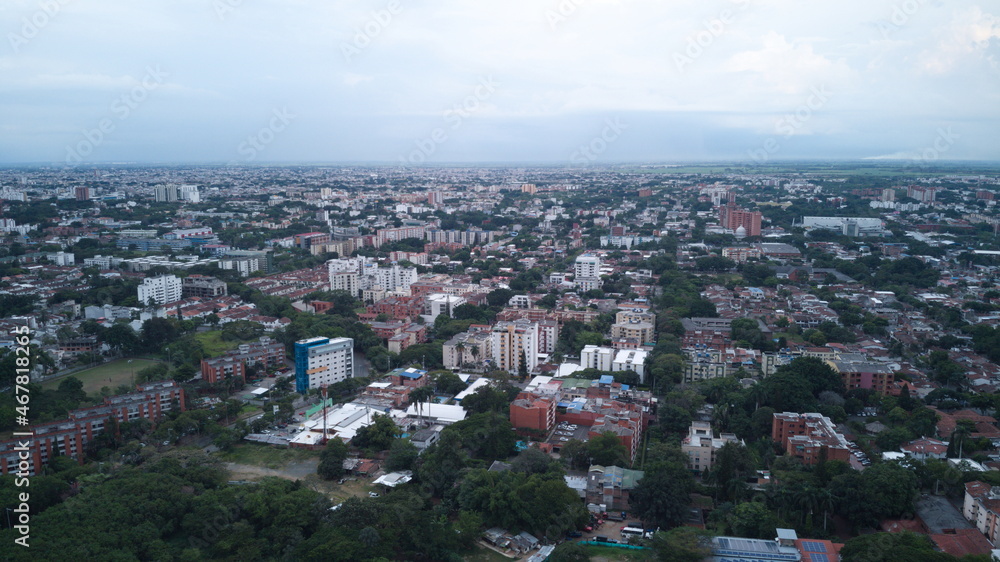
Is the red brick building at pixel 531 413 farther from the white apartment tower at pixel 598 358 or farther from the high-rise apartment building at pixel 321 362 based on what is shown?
the high-rise apartment building at pixel 321 362

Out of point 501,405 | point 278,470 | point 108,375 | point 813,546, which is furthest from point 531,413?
point 108,375

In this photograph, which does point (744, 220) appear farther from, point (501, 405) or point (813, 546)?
point (813, 546)

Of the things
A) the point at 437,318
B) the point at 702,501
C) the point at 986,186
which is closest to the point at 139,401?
the point at 437,318

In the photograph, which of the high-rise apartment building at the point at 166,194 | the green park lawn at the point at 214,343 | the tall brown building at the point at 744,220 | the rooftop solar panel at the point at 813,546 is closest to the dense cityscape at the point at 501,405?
the rooftop solar panel at the point at 813,546

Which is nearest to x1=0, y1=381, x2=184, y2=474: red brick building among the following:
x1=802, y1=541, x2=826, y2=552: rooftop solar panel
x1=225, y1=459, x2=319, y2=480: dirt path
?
x1=225, y1=459, x2=319, y2=480: dirt path

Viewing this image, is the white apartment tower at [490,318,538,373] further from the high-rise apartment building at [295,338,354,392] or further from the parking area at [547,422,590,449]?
the parking area at [547,422,590,449]

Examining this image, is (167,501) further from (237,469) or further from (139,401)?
(139,401)
